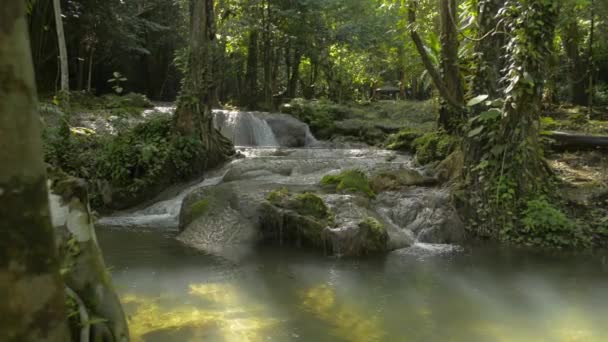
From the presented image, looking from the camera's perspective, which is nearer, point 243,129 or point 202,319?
point 202,319

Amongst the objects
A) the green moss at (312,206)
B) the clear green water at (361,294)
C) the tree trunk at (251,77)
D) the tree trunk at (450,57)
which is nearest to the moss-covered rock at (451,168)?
the tree trunk at (450,57)

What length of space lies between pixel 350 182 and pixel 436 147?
3.08 metres

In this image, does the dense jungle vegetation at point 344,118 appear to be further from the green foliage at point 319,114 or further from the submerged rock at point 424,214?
the submerged rock at point 424,214

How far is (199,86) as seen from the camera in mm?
12039

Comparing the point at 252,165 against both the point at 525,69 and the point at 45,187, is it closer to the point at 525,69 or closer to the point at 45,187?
the point at 525,69

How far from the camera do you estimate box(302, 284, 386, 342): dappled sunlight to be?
14.8 ft

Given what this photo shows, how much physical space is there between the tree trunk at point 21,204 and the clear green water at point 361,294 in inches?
102

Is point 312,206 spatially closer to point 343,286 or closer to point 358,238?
point 358,238

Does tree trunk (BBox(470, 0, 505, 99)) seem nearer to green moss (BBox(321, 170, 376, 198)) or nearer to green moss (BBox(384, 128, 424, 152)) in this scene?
green moss (BBox(321, 170, 376, 198))

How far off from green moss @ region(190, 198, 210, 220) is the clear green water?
0.71m

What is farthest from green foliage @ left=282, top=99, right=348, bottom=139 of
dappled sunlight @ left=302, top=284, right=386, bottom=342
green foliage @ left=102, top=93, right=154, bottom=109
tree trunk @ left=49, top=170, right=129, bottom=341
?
tree trunk @ left=49, top=170, right=129, bottom=341

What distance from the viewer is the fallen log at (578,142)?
982cm

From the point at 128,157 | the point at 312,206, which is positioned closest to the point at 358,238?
the point at 312,206

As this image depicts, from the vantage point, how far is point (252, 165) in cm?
1095
